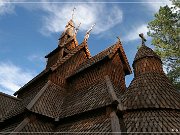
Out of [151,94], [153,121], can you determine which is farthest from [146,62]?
[153,121]

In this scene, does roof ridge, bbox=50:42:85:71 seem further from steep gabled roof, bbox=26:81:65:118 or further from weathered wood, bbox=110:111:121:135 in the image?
weathered wood, bbox=110:111:121:135

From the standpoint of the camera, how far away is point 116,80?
46.8 feet

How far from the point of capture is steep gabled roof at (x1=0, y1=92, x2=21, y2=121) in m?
15.4

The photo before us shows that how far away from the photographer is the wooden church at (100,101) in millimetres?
9289

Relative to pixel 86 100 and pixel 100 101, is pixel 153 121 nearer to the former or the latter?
pixel 100 101

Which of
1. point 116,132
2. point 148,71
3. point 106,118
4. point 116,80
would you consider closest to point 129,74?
point 116,80

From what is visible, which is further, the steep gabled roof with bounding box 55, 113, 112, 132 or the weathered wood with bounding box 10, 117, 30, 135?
the weathered wood with bounding box 10, 117, 30, 135

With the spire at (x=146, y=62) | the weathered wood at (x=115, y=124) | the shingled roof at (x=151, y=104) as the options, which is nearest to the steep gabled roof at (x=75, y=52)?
the spire at (x=146, y=62)

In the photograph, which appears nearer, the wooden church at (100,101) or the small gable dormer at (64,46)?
the wooden church at (100,101)

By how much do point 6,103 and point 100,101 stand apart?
8.97 metres

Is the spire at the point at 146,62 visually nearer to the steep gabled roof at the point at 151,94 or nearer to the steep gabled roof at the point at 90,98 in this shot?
the steep gabled roof at the point at 151,94

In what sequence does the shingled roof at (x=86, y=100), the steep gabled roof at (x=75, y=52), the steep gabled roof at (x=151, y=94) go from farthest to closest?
the steep gabled roof at (x=75, y=52) → the shingled roof at (x=86, y=100) → the steep gabled roof at (x=151, y=94)

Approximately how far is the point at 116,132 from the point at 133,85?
369cm

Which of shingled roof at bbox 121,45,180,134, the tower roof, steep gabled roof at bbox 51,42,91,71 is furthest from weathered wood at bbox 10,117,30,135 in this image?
the tower roof
